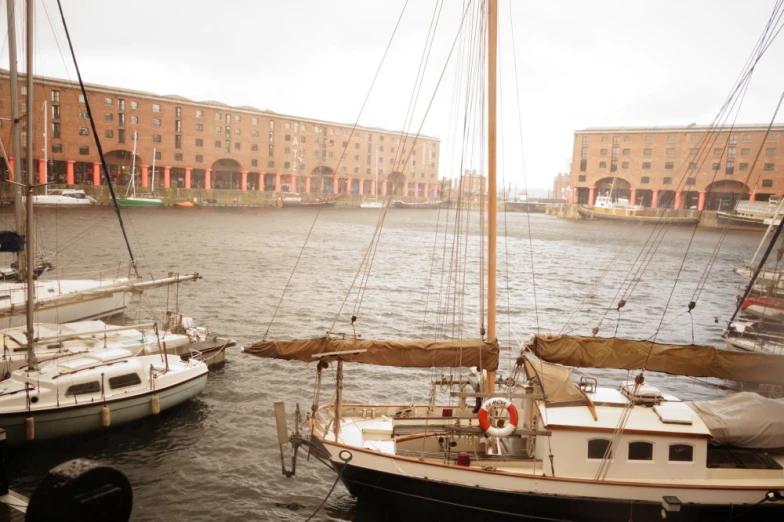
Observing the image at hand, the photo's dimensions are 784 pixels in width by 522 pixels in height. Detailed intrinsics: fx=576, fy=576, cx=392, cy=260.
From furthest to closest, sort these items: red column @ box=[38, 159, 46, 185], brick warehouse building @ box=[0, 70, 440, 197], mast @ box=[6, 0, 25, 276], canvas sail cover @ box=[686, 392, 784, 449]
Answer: brick warehouse building @ box=[0, 70, 440, 197]
red column @ box=[38, 159, 46, 185]
mast @ box=[6, 0, 25, 276]
canvas sail cover @ box=[686, 392, 784, 449]

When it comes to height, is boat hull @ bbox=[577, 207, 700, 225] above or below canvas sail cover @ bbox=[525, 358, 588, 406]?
above

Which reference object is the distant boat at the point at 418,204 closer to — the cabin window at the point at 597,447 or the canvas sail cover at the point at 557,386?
the canvas sail cover at the point at 557,386

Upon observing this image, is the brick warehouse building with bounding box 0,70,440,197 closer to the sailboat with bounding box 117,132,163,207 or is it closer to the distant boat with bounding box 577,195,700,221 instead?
the sailboat with bounding box 117,132,163,207

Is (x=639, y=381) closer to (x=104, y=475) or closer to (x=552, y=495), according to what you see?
(x=552, y=495)

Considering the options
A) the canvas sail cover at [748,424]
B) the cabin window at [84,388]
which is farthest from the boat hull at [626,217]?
the cabin window at [84,388]

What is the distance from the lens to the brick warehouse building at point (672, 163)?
95.3m

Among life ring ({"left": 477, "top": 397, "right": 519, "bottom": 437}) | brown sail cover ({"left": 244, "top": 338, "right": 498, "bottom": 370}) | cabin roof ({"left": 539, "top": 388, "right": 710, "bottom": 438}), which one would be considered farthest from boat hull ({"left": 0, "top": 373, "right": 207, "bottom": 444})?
cabin roof ({"left": 539, "top": 388, "right": 710, "bottom": 438})

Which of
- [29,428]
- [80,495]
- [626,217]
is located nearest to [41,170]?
[29,428]

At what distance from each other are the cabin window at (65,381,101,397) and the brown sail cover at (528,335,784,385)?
12239 mm

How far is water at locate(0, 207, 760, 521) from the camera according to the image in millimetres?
15430

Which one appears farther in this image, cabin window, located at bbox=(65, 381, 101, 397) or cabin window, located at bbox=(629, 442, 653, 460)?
cabin window, located at bbox=(65, 381, 101, 397)

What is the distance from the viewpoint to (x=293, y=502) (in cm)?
1488

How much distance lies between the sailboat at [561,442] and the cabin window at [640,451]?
0.03 meters

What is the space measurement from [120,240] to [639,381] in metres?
56.3
